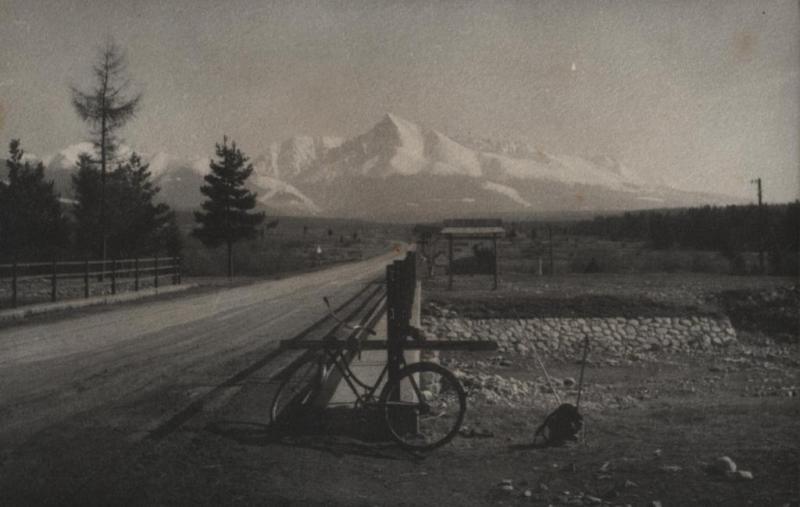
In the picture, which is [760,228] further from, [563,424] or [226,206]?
[563,424]

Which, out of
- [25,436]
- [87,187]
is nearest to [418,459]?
[25,436]

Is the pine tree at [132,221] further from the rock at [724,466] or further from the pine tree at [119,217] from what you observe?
the rock at [724,466]

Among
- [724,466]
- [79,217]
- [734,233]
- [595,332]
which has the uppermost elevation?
[79,217]

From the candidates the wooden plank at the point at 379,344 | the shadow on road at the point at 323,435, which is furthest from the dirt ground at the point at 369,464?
the wooden plank at the point at 379,344

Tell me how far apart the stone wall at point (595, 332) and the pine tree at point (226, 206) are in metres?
25.4

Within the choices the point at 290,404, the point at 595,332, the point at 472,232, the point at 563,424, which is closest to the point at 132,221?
the point at 472,232

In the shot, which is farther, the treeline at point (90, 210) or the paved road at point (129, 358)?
the treeline at point (90, 210)

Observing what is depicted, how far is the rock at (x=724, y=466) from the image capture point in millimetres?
6832

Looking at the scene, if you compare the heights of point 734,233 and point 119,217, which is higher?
point 119,217

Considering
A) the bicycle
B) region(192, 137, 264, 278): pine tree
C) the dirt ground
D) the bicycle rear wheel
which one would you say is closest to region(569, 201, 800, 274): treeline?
region(192, 137, 264, 278): pine tree

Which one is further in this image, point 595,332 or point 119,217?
point 119,217

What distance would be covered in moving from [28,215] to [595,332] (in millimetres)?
28928

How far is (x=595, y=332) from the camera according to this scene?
2488 cm

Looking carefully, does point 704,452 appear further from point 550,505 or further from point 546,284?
point 546,284
